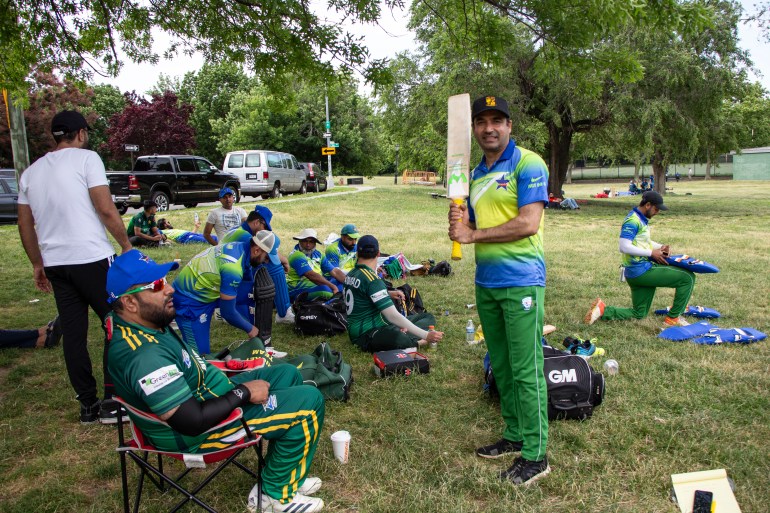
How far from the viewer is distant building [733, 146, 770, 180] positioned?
4953 centimetres

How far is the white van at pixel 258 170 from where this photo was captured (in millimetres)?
21453

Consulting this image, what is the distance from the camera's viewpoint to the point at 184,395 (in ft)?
7.85

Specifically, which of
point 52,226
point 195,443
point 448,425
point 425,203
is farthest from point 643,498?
point 425,203

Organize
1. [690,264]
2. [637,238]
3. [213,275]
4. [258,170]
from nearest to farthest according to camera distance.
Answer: [213,275] → [690,264] → [637,238] → [258,170]

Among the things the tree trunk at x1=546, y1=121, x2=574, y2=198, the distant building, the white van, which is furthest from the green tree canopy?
the distant building

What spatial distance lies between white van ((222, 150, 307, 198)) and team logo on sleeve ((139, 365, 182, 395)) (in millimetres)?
19696

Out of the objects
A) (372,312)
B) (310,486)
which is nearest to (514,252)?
(310,486)

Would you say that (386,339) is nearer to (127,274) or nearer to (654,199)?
(127,274)

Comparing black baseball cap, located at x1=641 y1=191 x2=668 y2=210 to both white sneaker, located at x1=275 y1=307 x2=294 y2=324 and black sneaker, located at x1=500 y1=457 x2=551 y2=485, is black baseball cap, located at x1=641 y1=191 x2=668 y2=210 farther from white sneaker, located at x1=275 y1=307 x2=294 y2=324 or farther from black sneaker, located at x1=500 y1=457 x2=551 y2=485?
white sneaker, located at x1=275 y1=307 x2=294 y2=324

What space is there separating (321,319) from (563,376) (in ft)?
9.37

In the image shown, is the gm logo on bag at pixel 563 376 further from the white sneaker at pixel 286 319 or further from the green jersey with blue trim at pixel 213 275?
the white sneaker at pixel 286 319

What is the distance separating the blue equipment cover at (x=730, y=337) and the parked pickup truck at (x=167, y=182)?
47.6ft

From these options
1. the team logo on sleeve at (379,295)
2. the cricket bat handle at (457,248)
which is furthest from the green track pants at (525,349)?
the team logo on sleeve at (379,295)

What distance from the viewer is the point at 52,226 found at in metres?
3.67
